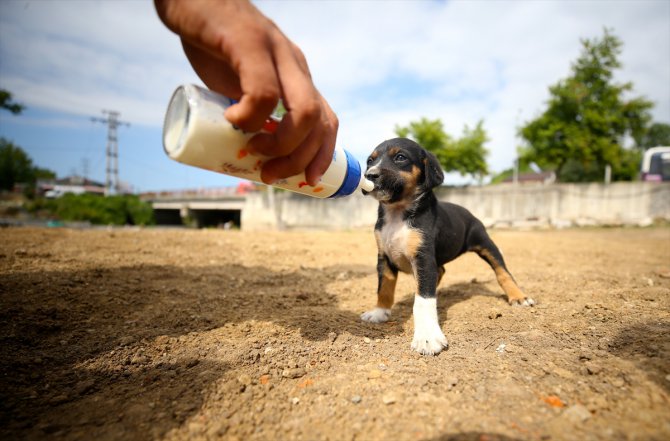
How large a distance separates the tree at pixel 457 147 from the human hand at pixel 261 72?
110 ft

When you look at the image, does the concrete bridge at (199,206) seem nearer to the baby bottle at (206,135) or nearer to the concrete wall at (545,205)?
the concrete wall at (545,205)

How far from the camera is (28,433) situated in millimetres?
1720

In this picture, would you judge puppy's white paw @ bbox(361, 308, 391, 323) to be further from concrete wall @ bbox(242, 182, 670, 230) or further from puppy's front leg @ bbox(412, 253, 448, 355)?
concrete wall @ bbox(242, 182, 670, 230)

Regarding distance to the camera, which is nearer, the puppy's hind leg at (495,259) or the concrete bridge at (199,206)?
the puppy's hind leg at (495,259)

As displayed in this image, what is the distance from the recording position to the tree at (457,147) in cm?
3366

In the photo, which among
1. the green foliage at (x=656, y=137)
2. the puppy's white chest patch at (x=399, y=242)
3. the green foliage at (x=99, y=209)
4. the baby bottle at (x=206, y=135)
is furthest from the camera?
the green foliage at (x=656, y=137)

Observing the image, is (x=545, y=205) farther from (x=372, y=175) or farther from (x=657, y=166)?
(x=372, y=175)

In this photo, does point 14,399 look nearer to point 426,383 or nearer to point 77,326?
point 77,326

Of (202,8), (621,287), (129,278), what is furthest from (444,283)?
(202,8)

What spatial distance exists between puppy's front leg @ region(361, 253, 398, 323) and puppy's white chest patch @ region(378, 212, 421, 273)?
12 centimetres

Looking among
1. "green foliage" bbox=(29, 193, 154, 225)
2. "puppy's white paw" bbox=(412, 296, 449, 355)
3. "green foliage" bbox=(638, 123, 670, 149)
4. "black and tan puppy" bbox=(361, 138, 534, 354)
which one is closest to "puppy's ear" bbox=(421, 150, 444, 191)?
"black and tan puppy" bbox=(361, 138, 534, 354)

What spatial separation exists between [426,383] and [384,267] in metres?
1.51

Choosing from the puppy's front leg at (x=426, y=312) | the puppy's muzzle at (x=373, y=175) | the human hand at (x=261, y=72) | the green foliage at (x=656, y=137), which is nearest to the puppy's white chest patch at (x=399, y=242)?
the puppy's front leg at (x=426, y=312)

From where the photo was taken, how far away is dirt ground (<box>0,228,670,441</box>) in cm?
176
